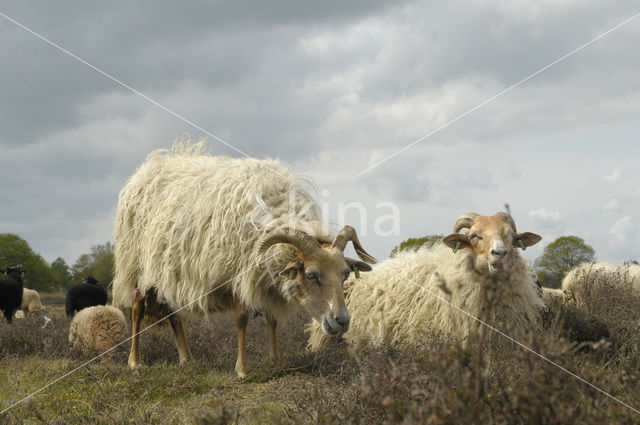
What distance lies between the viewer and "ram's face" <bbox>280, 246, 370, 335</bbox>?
5.66 meters

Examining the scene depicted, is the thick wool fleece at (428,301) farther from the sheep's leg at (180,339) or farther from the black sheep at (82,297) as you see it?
the black sheep at (82,297)

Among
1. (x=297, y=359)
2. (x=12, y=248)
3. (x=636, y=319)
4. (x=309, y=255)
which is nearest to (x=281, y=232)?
(x=309, y=255)

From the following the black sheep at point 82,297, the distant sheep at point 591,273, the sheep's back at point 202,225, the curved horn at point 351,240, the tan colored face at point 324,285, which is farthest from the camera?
the black sheep at point 82,297

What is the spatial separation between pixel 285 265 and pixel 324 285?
2.47ft

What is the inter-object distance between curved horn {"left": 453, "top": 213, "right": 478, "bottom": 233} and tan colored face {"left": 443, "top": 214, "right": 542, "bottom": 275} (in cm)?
9

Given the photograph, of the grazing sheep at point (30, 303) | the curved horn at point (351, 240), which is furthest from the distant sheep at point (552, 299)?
the grazing sheep at point (30, 303)

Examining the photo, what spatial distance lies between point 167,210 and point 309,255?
2602 mm

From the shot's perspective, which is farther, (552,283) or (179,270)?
(552,283)

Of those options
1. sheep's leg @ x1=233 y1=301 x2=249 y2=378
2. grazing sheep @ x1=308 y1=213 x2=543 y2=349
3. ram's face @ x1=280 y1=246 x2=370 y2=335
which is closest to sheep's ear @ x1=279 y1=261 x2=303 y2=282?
ram's face @ x1=280 y1=246 x2=370 y2=335

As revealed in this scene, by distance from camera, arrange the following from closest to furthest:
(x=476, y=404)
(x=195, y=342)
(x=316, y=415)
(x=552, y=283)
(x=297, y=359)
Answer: (x=476, y=404), (x=316, y=415), (x=297, y=359), (x=195, y=342), (x=552, y=283)

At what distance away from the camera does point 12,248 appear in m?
45.1

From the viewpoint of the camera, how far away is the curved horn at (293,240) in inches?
237

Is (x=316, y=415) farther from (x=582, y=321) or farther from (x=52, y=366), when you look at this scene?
(x=52, y=366)

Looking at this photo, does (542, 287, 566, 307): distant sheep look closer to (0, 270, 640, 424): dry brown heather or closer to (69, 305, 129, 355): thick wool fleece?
(0, 270, 640, 424): dry brown heather
